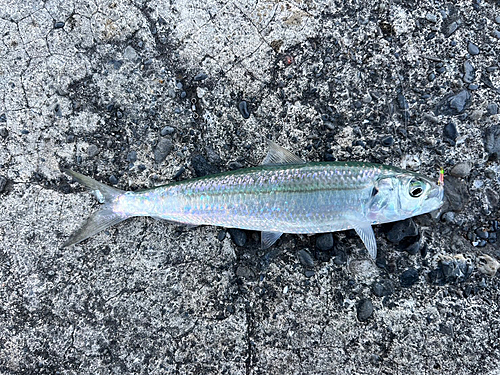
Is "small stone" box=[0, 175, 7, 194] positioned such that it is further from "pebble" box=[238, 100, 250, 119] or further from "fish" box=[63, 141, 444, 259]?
"pebble" box=[238, 100, 250, 119]

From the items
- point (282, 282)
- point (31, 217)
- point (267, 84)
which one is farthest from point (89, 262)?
point (267, 84)

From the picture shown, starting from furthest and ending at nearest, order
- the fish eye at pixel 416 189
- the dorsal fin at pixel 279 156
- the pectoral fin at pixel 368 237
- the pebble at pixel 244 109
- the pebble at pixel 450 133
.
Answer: the pebble at pixel 244 109 < the pebble at pixel 450 133 < the dorsal fin at pixel 279 156 < the pectoral fin at pixel 368 237 < the fish eye at pixel 416 189

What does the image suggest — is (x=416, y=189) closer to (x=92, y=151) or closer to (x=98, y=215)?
(x=98, y=215)

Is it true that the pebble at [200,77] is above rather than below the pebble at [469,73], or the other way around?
above

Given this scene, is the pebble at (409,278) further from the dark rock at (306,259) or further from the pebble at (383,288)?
the dark rock at (306,259)

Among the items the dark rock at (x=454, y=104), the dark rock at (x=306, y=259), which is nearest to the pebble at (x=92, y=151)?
the dark rock at (x=306, y=259)

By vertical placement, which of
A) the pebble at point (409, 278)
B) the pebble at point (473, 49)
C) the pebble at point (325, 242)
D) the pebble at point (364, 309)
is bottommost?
the pebble at point (364, 309)

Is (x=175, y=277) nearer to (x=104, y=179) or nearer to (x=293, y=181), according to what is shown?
(x=104, y=179)
